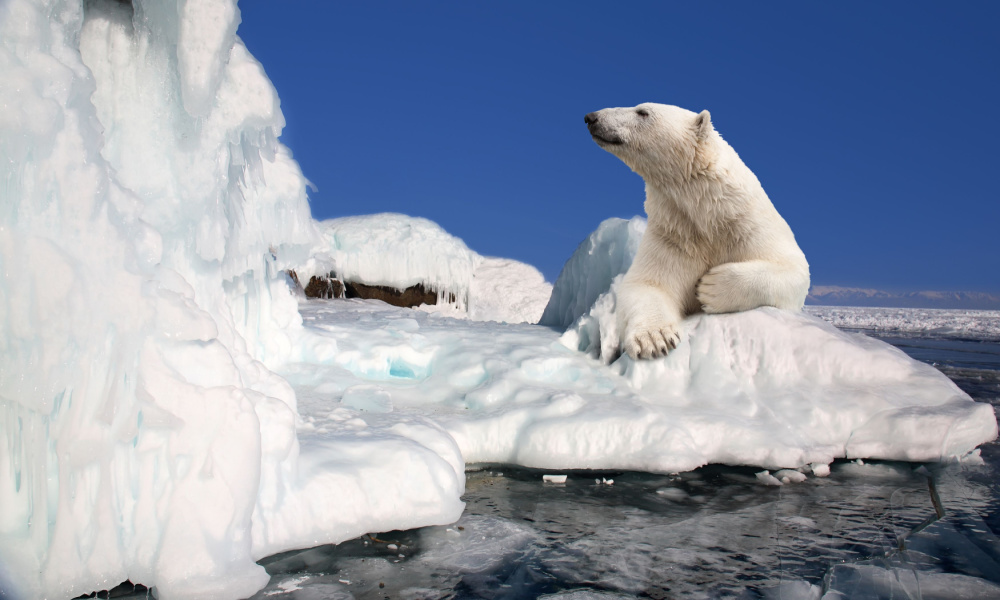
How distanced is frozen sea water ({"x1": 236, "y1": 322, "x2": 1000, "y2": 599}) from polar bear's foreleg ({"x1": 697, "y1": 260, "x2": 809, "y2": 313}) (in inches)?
48.1

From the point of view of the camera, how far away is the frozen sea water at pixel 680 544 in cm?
171

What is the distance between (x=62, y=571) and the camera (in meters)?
1.61

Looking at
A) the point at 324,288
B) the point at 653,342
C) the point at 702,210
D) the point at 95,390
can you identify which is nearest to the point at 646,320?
the point at 653,342

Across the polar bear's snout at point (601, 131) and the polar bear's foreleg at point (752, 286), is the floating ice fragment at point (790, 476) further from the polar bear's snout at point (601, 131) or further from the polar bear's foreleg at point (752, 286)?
the polar bear's snout at point (601, 131)

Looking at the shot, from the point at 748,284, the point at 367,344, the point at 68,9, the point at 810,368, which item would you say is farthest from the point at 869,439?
the point at 68,9

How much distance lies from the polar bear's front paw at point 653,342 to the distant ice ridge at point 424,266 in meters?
7.26

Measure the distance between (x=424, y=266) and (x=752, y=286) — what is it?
7612mm

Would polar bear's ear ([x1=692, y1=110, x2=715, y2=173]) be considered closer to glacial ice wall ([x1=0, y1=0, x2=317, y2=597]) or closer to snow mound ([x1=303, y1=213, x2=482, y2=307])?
glacial ice wall ([x1=0, y1=0, x2=317, y2=597])

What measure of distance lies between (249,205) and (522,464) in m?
1.87

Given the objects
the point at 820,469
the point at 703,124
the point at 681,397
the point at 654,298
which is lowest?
the point at 820,469

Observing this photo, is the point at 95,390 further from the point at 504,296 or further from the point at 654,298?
the point at 504,296

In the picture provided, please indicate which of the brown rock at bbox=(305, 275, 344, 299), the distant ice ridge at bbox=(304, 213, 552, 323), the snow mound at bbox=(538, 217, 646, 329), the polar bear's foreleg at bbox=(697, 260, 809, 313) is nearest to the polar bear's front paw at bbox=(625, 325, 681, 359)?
the polar bear's foreleg at bbox=(697, 260, 809, 313)

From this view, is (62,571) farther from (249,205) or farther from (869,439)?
(869,439)

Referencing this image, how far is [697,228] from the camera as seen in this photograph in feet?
12.9
